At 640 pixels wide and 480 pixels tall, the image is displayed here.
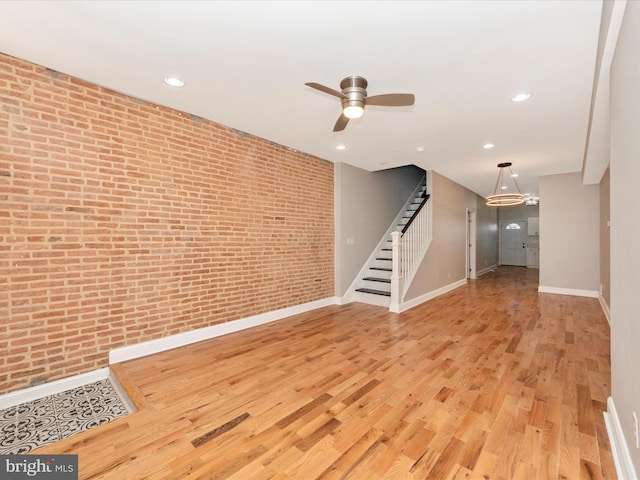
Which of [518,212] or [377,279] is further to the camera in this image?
[518,212]

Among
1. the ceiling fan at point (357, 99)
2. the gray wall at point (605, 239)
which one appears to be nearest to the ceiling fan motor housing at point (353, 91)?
the ceiling fan at point (357, 99)

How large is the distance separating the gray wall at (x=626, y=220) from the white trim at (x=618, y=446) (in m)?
0.06

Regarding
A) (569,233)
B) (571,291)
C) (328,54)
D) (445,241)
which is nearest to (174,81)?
(328,54)

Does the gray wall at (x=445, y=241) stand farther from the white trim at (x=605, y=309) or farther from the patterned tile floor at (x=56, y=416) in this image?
the patterned tile floor at (x=56, y=416)

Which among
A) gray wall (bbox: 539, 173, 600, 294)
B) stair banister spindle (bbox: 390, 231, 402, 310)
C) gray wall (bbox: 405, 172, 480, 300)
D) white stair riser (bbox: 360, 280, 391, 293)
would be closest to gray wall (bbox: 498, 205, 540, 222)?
gray wall (bbox: 405, 172, 480, 300)

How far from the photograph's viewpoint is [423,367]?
288cm

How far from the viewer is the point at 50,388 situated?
8.18 ft

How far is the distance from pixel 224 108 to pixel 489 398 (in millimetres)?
3844

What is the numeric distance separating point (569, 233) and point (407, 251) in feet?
12.8

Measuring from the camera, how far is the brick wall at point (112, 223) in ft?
7.88

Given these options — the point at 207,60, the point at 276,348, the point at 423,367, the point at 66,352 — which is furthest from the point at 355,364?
the point at 207,60

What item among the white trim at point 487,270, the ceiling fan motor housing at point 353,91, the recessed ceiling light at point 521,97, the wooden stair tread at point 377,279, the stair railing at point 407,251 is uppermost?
the recessed ceiling light at point 521,97

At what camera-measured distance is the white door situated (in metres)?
12.4

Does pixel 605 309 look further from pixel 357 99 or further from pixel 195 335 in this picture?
pixel 195 335
